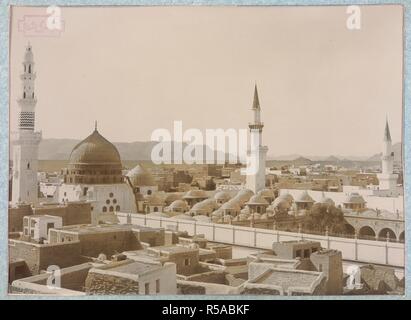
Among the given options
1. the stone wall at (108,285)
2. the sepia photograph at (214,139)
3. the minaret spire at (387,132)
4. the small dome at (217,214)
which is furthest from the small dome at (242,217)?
the minaret spire at (387,132)

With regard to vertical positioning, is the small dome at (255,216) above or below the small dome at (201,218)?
above

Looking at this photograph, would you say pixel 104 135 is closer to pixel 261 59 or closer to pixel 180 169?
pixel 180 169

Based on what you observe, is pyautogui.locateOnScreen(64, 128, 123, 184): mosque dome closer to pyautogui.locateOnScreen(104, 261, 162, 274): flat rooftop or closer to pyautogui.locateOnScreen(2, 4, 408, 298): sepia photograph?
pyautogui.locateOnScreen(2, 4, 408, 298): sepia photograph

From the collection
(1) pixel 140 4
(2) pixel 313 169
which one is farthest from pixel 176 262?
(1) pixel 140 4

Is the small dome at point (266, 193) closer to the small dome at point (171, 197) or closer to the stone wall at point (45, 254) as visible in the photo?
the small dome at point (171, 197)

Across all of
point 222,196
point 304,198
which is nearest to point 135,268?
point 222,196
